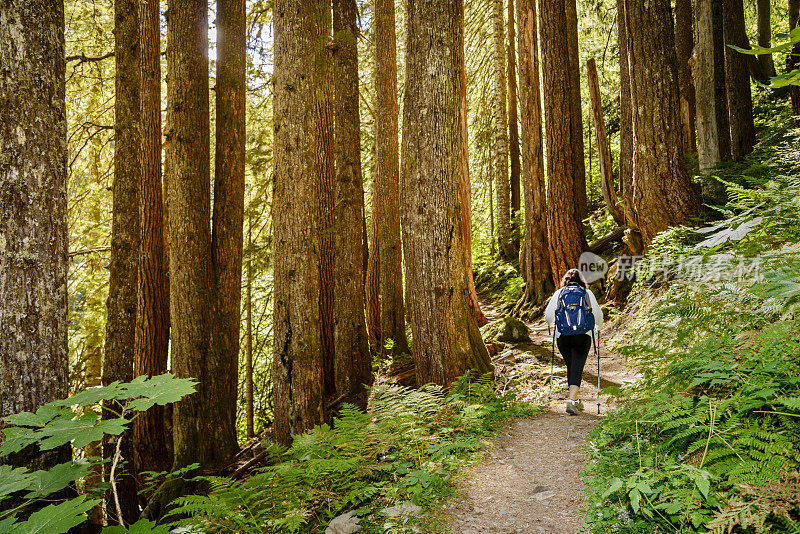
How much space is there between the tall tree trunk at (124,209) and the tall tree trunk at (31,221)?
4715 millimetres

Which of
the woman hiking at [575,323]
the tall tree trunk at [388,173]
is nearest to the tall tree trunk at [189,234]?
the tall tree trunk at [388,173]

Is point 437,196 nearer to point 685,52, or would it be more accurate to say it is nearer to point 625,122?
point 625,122

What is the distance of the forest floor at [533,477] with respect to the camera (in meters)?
3.28

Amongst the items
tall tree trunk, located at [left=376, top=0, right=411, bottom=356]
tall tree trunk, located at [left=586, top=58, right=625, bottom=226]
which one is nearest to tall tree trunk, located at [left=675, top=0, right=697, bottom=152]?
tall tree trunk, located at [left=586, top=58, right=625, bottom=226]

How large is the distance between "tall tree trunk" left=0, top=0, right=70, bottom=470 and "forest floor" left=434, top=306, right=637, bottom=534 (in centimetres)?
290

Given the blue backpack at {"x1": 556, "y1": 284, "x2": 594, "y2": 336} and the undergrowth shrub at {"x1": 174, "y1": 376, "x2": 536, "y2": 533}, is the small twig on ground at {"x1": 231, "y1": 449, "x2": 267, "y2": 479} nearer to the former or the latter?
the undergrowth shrub at {"x1": 174, "y1": 376, "x2": 536, "y2": 533}

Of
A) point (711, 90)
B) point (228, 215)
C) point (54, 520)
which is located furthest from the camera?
point (711, 90)

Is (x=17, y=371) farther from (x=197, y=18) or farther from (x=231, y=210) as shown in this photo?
(x=197, y=18)

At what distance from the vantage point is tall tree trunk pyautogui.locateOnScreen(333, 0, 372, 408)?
26.7 feet

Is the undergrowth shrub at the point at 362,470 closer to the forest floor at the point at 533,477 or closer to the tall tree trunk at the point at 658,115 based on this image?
the forest floor at the point at 533,477

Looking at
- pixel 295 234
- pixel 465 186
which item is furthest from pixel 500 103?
pixel 295 234

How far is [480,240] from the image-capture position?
71.5 feet

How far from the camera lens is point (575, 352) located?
596cm

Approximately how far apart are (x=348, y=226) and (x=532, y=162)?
546 cm
